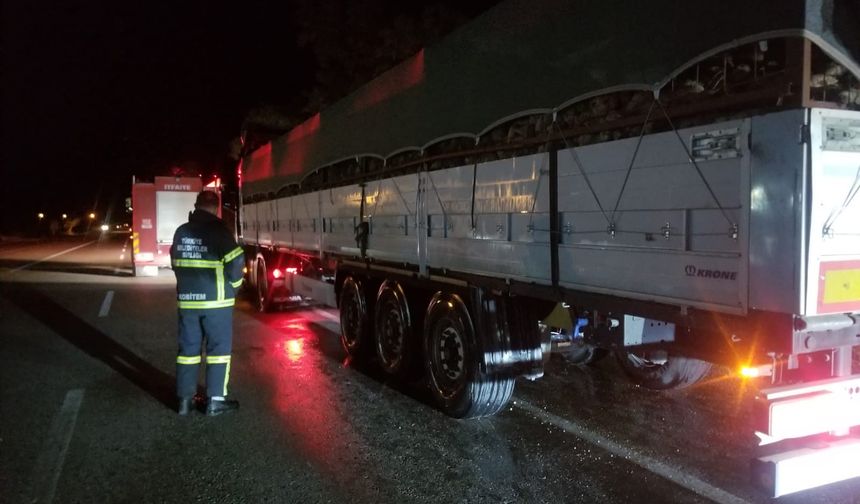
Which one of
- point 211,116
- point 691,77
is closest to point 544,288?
point 691,77

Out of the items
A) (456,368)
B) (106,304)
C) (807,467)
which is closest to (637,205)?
(807,467)

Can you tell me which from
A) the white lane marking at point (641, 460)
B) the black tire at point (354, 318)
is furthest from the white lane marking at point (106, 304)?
the white lane marking at point (641, 460)

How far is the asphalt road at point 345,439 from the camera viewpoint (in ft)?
13.5

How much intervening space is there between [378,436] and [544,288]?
1.76m

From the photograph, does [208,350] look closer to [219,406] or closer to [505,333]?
[219,406]

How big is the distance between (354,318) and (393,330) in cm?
95

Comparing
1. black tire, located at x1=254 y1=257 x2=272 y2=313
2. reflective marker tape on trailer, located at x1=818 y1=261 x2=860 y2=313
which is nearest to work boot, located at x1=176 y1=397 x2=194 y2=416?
reflective marker tape on trailer, located at x1=818 y1=261 x2=860 y2=313

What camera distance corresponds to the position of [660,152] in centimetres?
344

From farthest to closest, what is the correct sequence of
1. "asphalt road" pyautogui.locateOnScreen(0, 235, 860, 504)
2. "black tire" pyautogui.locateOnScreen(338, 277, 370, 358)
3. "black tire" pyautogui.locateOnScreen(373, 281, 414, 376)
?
1. "black tire" pyautogui.locateOnScreen(338, 277, 370, 358)
2. "black tire" pyautogui.locateOnScreen(373, 281, 414, 376)
3. "asphalt road" pyautogui.locateOnScreen(0, 235, 860, 504)

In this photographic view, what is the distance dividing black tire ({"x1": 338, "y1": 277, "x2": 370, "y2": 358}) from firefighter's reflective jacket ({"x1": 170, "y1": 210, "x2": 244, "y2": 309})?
1808mm

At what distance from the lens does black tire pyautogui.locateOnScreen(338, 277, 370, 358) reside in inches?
282

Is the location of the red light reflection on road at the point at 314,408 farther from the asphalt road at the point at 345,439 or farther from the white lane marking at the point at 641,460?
the white lane marking at the point at 641,460

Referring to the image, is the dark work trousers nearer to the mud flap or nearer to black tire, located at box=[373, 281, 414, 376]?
black tire, located at box=[373, 281, 414, 376]

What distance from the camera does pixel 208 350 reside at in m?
5.66
